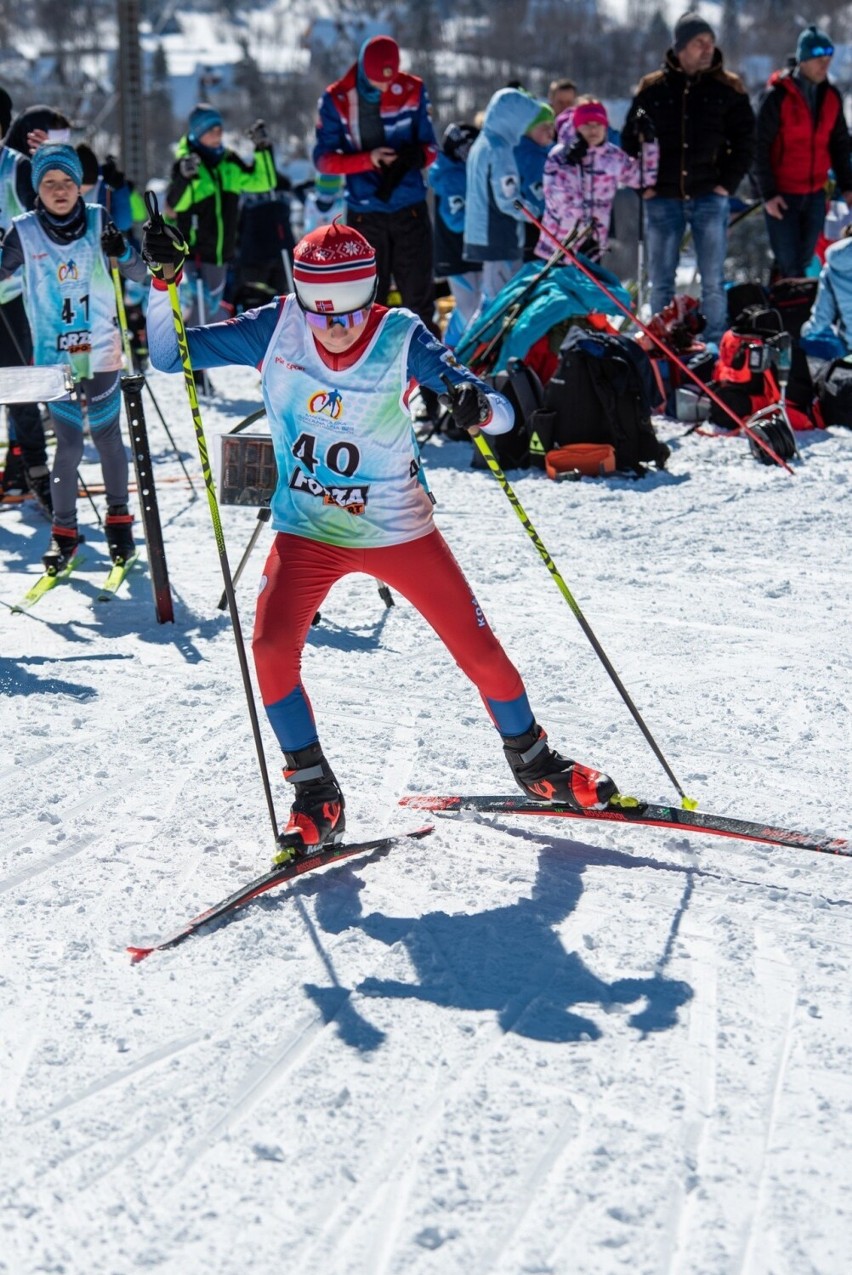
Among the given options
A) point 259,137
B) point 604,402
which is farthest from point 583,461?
point 259,137

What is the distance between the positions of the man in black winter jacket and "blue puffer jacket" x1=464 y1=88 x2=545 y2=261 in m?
0.78

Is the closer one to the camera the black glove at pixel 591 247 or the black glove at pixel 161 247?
the black glove at pixel 161 247

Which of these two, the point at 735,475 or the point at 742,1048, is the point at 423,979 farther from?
the point at 735,475

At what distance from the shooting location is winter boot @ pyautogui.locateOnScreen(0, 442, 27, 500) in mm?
7910

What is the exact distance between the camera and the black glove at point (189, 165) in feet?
33.4

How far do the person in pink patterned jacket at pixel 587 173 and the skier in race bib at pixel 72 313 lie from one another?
3.92 metres

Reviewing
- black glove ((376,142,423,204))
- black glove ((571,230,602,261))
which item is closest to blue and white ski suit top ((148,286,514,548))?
black glove ((376,142,423,204))

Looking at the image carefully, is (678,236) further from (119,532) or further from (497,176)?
(119,532)

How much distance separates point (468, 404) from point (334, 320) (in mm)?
411

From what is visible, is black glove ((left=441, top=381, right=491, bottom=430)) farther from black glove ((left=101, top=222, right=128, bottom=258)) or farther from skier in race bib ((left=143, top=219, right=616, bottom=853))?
black glove ((left=101, top=222, right=128, bottom=258))

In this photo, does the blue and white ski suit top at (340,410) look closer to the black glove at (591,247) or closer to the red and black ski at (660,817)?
the red and black ski at (660,817)

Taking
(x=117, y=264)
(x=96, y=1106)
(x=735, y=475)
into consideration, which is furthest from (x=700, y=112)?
(x=96, y=1106)

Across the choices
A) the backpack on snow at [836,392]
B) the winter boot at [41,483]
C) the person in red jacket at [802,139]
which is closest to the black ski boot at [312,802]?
the winter boot at [41,483]

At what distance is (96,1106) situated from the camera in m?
2.57
